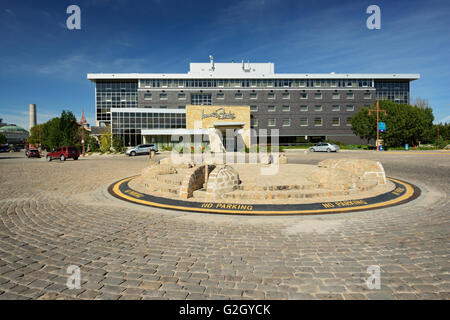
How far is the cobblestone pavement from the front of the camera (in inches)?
112

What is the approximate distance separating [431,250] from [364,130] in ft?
166

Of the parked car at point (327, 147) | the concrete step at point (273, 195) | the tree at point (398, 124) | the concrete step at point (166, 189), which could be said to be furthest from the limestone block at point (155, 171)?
the tree at point (398, 124)

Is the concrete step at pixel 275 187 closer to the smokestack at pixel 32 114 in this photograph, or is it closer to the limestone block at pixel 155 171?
the limestone block at pixel 155 171

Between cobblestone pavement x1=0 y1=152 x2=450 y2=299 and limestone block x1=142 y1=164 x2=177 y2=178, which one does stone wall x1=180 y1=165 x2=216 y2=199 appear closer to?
cobblestone pavement x1=0 y1=152 x2=450 y2=299

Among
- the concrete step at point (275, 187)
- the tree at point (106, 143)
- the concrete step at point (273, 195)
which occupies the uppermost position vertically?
the tree at point (106, 143)

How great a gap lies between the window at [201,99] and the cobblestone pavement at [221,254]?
54.2 metres

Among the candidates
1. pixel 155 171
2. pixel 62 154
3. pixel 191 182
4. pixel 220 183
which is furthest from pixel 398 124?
pixel 62 154

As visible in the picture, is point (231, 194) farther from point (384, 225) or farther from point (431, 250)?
point (431, 250)

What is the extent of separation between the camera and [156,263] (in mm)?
3510

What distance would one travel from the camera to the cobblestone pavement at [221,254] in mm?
2842

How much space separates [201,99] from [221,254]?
57506 mm

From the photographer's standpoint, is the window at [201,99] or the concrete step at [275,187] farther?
the window at [201,99]

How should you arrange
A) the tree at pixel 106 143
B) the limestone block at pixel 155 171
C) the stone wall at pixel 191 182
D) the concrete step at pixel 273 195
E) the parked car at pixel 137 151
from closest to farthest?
the concrete step at pixel 273 195, the stone wall at pixel 191 182, the limestone block at pixel 155 171, the parked car at pixel 137 151, the tree at pixel 106 143
